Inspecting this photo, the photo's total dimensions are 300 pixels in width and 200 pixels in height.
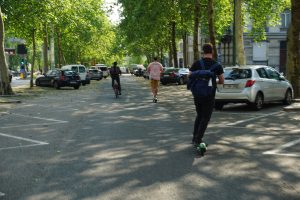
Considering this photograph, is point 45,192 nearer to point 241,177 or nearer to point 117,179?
point 117,179

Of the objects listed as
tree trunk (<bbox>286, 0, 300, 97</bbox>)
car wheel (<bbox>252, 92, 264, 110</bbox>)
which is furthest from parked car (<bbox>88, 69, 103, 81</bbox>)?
car wheel (<bbox>252, 92, 264, 110</bbox>)

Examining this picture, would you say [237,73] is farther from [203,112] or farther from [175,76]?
[175,76]

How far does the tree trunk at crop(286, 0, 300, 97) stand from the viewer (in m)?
16.5

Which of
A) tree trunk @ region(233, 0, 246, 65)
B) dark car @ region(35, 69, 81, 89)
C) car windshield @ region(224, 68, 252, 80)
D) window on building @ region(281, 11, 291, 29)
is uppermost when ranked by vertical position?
window on building @ region(281, 11, 291, 29)

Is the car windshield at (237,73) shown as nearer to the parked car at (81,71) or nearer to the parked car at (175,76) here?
the parked car at (175,76)

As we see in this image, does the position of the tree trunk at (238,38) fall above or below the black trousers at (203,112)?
above

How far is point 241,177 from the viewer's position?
19.0 ft

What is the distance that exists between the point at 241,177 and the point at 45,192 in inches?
97.6

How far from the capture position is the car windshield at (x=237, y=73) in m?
14.6

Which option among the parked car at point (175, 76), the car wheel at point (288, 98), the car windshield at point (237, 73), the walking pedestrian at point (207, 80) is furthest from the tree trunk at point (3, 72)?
the walking pedestrian at point (207, 80)

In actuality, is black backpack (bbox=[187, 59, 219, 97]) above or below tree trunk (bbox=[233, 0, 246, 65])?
below

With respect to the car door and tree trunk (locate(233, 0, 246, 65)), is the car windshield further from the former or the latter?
tree trunk (locate(233, 0, 246, 65))

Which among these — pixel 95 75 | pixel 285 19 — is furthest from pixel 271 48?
pixel 95 75

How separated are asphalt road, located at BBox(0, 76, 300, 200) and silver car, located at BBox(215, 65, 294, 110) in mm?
2172
